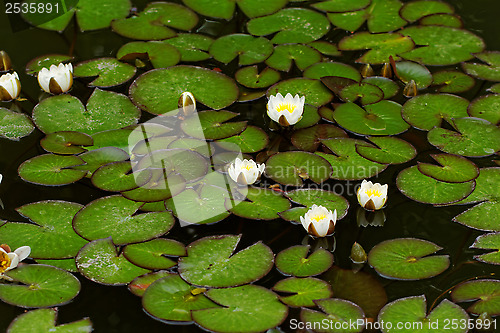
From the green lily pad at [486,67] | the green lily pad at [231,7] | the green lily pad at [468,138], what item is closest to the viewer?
the green lily pad at [468,138]

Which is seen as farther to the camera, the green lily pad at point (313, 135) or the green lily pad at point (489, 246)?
the green lily pad at point (313, 135)

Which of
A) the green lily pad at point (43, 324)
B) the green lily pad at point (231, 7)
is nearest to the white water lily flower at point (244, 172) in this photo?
the green lily pad at point (43, 324)

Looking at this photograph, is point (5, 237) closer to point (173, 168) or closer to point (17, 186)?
point (17, 186)

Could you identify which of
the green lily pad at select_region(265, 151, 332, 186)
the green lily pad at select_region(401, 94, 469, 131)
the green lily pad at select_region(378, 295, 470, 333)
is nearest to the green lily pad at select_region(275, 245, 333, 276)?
the green lily pad at select_region(378, 295, 470, 333)

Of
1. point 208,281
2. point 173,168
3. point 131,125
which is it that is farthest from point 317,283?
point 131,125

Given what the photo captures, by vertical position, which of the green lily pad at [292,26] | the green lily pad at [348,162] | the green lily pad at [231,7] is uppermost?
the green lily pad at [231,7]

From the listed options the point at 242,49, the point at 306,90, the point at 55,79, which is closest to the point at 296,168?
the point at 306,90

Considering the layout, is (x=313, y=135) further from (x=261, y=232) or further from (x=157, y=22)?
(x=157, y=22)

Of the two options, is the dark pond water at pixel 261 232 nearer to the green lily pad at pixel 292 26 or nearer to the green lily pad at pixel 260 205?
the green lily pad at pixel 260 205
